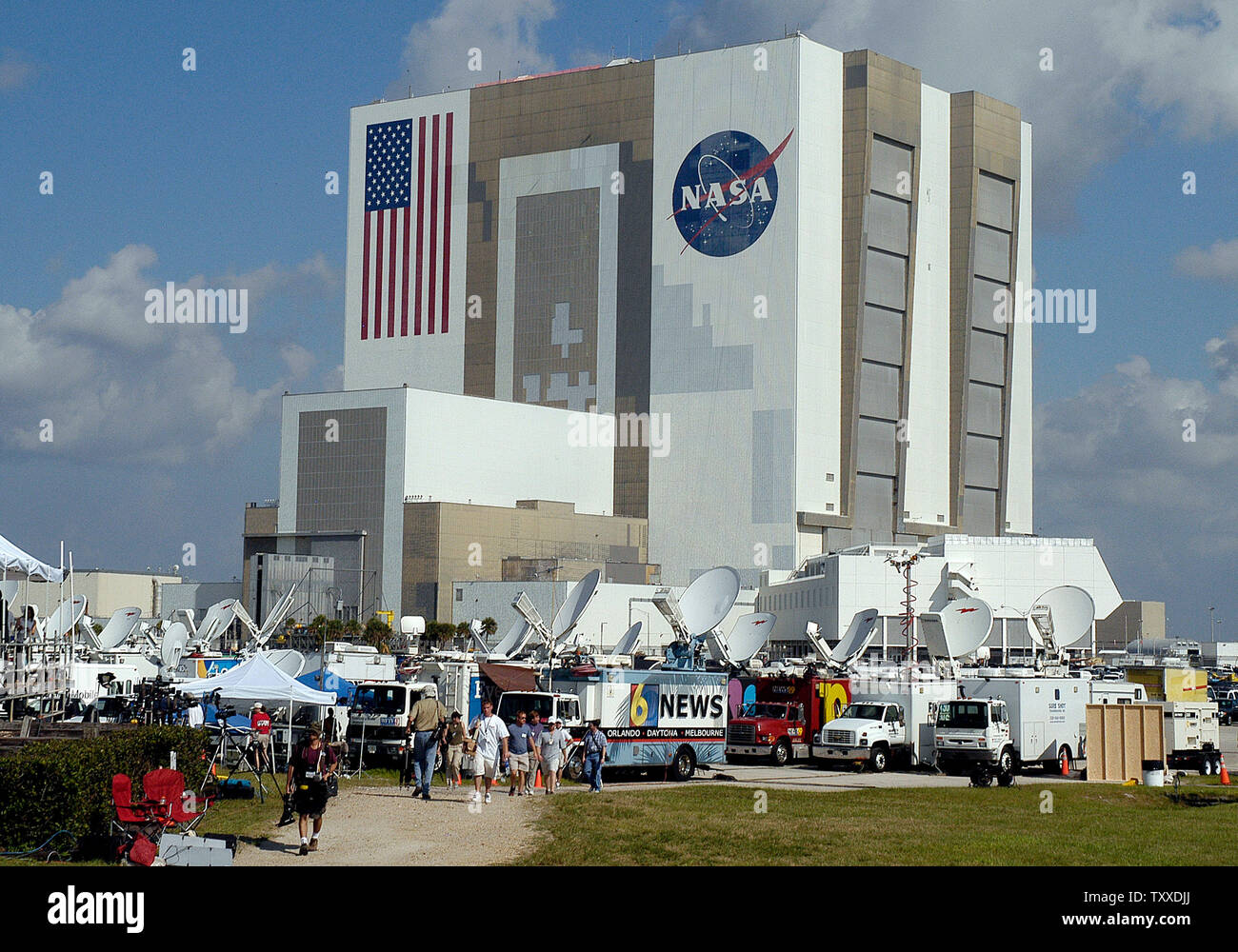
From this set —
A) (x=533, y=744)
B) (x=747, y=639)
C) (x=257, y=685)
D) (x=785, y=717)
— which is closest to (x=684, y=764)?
(x=533, y=744)

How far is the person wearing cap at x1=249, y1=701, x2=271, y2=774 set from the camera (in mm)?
32844

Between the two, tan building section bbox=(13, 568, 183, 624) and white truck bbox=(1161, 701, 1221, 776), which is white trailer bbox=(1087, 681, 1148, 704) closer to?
white truck bbox=(1161, 701, 1221, 776)

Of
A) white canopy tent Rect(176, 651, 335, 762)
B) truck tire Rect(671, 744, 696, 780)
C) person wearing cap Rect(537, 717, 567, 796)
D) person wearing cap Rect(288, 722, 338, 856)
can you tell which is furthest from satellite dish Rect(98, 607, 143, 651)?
person wearing cap Rect(288, 722, 338, 856)

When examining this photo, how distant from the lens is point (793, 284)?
113000 millimetres

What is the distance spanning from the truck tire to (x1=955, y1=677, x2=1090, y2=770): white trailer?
9386 millimetres

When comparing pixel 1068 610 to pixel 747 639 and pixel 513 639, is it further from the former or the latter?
pixel 513 639

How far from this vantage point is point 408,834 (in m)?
23.3

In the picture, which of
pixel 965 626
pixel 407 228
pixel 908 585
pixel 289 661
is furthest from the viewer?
pixel 407 228

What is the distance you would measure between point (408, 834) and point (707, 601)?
3445 centimetres

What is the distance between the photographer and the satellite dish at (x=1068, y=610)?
197ft
